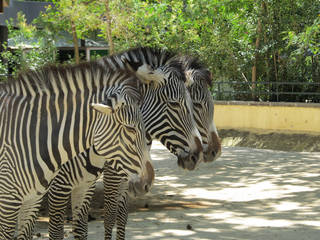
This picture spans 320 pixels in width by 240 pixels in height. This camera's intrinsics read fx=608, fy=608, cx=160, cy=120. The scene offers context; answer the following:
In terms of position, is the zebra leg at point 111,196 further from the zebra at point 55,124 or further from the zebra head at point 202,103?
the zebra at point 55,124

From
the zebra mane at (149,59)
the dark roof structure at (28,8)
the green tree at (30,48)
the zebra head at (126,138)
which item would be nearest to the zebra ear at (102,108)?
the zebra head at (126,138)

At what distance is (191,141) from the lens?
564cm

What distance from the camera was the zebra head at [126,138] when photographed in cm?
420

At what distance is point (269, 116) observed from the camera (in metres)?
18.0

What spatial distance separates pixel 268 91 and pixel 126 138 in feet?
49.8

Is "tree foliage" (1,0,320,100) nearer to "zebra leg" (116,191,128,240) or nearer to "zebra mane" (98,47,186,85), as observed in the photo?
"zebra mane" (98,47,186,85)

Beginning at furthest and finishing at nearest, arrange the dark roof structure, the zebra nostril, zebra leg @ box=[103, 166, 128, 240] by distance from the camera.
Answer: the dark roof structure, zebra leg @ box=[103, 166, 128, 240], the zebra nostril

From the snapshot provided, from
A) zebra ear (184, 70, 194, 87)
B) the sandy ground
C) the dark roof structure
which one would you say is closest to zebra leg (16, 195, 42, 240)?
the sandy ground

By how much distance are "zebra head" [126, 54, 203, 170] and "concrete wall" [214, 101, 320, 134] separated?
1169 centimetres

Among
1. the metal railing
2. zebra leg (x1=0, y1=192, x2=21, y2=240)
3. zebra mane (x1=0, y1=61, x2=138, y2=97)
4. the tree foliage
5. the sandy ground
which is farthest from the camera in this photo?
the tree foliage

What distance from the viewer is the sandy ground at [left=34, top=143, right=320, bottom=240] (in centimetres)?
745

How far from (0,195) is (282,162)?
34.0ft

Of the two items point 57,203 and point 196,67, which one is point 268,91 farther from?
point 57,203

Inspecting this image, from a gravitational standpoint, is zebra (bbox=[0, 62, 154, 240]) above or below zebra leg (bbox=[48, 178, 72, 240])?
above
